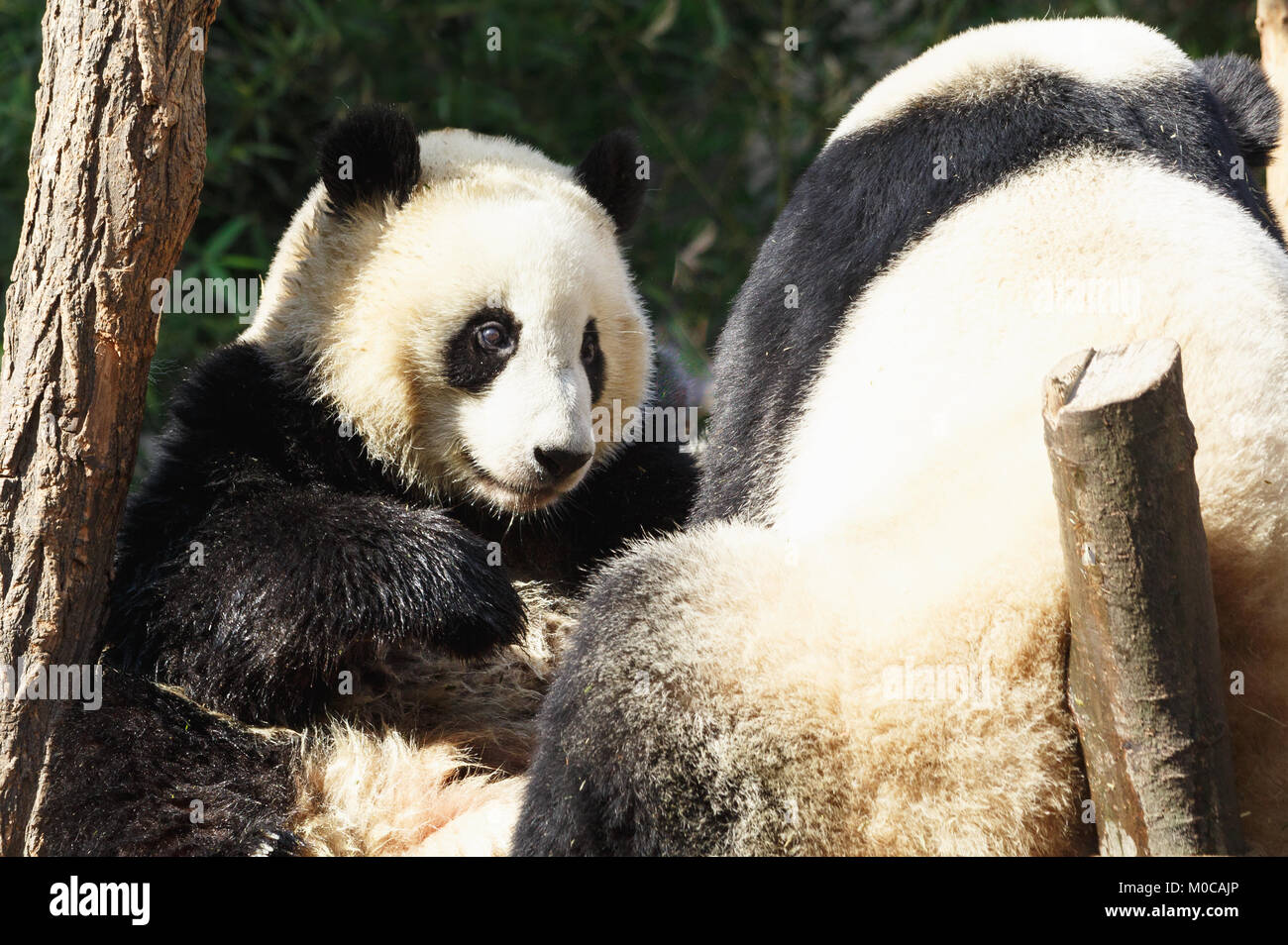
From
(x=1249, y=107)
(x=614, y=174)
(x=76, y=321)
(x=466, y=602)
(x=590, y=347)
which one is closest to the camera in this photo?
(x=76, y=321)

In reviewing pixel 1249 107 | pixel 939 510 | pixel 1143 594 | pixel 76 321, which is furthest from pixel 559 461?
pixel 1249 107

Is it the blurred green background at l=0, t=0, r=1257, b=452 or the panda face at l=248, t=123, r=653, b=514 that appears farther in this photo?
the blurred green background at l=0, t=0, r=1257, b=452

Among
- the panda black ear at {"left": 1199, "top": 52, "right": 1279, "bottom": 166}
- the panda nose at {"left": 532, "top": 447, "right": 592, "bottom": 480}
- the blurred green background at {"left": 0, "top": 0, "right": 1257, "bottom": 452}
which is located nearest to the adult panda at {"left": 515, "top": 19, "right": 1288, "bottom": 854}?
the panda black ear at {"left": 1199, "top": 52, "right": 1279, "bottom": 166}

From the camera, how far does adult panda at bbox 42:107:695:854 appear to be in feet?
7.96

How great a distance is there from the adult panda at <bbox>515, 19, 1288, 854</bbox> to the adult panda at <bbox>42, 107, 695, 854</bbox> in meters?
0.46

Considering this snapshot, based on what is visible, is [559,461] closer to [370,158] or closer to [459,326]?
[459,326]

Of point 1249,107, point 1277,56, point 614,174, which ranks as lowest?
point 1249,107

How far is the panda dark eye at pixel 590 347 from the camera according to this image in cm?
286

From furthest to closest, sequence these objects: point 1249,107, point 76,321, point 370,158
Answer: point 370,158, point 1249,107, point 76,321

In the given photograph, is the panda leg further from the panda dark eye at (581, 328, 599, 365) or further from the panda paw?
the panda dark eye at (581, 328, 599, 365)

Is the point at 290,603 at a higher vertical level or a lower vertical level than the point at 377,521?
lower

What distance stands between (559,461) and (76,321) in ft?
2.93

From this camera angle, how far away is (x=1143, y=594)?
175 centimetres

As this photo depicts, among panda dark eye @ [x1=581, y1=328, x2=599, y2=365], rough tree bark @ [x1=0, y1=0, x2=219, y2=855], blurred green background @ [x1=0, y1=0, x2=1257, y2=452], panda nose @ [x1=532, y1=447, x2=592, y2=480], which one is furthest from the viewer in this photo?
blurred green background @ [x1=0, y1=0, x2=1257, y2=452]
